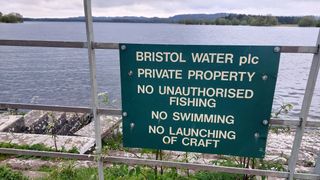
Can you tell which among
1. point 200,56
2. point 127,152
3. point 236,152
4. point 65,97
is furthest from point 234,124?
point 65,97

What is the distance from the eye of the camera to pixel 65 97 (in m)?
12.9

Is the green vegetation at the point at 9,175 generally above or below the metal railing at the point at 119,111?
below

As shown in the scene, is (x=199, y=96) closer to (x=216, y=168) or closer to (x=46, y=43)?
(x=216, y=168)

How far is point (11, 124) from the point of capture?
511cm

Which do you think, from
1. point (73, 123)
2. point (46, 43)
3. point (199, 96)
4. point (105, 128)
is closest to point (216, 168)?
point (199, 96)

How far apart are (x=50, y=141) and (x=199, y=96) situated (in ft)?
9.70

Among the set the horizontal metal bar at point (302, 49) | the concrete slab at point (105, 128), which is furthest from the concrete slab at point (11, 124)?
the horizontal metal bar at point (302, 49)

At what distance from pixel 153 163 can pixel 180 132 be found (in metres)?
0.39

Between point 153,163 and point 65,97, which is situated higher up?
point 153,163

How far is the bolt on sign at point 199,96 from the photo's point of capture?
210cm

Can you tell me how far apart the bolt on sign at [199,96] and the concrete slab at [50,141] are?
6.31ft

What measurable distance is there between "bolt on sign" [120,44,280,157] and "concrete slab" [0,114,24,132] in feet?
11.3

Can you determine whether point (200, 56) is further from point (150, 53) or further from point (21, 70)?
point (21, 70)

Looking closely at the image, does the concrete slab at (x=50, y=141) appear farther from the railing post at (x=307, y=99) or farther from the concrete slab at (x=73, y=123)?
the railing post at (x=307, y=99)
